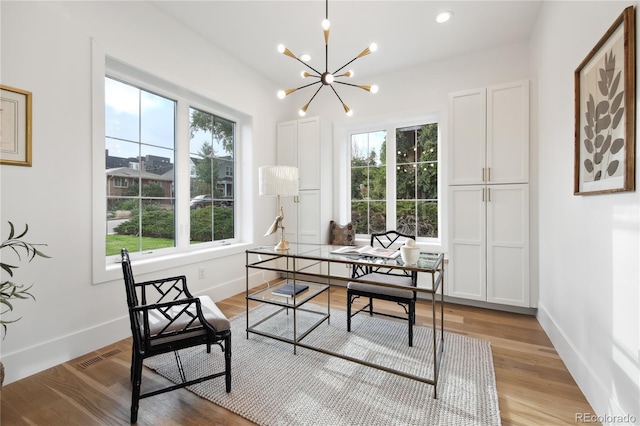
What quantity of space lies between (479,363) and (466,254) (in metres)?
1.34

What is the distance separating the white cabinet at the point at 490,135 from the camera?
9.43 feet

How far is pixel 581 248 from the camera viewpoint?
1794mm

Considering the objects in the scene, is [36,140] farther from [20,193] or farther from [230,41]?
[230,41]

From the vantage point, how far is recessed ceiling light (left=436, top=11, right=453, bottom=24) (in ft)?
8.72

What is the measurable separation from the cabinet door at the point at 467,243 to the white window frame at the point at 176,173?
257 cm

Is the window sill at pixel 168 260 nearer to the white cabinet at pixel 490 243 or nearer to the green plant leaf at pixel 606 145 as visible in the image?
the white cabinet at pixel 490 243

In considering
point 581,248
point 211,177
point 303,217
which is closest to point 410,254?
point 581,248

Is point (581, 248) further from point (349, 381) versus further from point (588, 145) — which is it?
point (349, 381)

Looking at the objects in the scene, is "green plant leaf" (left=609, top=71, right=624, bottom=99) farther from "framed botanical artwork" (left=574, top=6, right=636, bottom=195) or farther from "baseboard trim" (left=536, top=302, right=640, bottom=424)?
"baseboard trim" (left=536, top=302, right=640, bottom=424)

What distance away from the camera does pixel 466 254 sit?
10.2ft

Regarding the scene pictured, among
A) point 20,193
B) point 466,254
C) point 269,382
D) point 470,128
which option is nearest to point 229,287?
point 269,382

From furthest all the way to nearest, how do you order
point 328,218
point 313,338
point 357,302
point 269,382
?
point 328,218 → point 357,302 → point 313,338 → point 269,382

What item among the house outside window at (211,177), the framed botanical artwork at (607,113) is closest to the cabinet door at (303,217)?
the house outside window at (211,177)

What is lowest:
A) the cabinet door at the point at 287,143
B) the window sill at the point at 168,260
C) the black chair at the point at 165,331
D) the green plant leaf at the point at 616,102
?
the black chair at the point at 165,331
